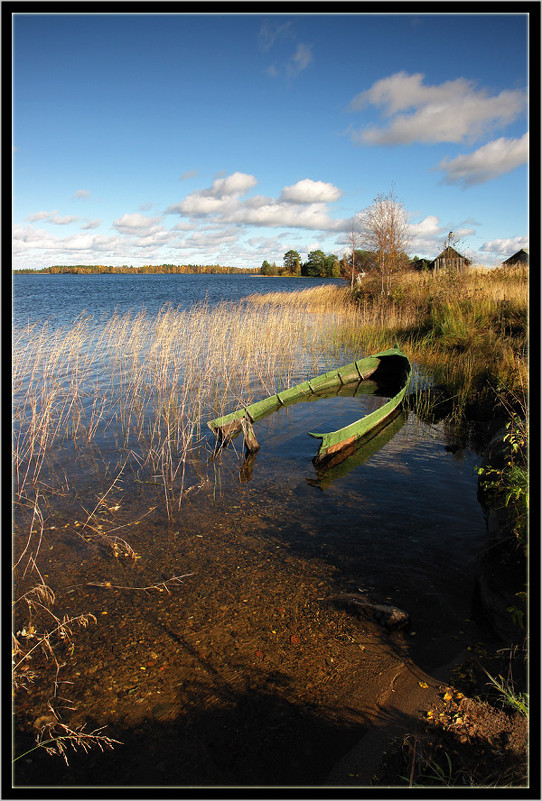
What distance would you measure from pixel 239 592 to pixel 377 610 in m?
1.18

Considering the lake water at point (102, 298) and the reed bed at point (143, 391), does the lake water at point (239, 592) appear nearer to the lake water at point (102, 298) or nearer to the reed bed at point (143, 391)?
the reed bed at point (143, 391)

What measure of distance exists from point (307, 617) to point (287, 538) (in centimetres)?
125

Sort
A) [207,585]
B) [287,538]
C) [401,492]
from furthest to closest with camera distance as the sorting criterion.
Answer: [401,492]
[287,538]
[207,585]

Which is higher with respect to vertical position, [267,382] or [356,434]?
[267,382]

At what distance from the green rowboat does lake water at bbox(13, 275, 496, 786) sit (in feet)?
1.20

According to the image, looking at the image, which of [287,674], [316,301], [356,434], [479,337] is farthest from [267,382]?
[316,301]

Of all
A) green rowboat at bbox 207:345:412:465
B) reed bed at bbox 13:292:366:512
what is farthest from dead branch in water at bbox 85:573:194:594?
green rowboat at bbox 207:345:412:465

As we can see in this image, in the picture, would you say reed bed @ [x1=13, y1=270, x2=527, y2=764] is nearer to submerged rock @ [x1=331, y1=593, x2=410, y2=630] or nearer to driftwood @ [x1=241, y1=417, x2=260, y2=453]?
Answer: driftwood @ [x1=241, y1=417, x2=260, y2=453]

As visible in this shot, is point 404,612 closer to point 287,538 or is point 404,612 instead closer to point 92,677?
point 287,538

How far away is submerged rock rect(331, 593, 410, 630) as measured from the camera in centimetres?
339

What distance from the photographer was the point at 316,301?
2369 cm

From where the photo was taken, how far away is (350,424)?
7.33 meters

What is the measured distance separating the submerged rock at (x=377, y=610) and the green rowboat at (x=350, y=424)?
281cm

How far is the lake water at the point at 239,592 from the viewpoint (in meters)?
2.57
